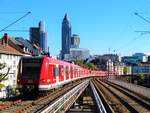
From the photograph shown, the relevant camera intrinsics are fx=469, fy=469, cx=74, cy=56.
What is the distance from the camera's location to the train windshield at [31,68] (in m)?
36.7

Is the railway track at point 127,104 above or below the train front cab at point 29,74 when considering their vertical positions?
below

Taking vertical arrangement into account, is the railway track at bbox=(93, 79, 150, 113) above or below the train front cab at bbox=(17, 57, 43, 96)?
below

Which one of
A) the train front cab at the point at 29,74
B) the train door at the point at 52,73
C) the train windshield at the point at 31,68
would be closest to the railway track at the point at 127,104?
the train door at the point at 52,73

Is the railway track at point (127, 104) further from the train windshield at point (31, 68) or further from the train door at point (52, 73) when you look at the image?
the train windshield at point (31, 68)

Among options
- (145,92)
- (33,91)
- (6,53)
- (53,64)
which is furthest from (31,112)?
(6,53)

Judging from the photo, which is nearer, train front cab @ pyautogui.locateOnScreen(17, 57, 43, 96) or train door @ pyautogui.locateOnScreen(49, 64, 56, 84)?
train front cab @ pyautogui.locateOnScreen(17, 57, 43, 96)

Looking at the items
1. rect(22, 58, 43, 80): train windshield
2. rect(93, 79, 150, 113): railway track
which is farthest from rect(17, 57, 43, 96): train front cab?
rect(93, 79, 150, 113): railway track

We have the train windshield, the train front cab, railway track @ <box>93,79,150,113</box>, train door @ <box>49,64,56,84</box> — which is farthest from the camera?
train door @ <box>49,64,56,84</box>

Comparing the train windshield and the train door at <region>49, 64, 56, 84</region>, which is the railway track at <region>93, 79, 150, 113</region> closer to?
the train door at <region>49, 64, 56, 84</region>

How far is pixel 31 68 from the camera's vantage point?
37000 mm

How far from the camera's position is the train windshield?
36688mm

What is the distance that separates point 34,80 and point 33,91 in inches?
33.6

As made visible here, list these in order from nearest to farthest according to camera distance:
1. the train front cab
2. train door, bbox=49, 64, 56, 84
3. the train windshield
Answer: the train front cab → the train windshield → train door, bbox=49, 64, 56, 84

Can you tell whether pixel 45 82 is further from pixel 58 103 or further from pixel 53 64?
pixel 58 103
